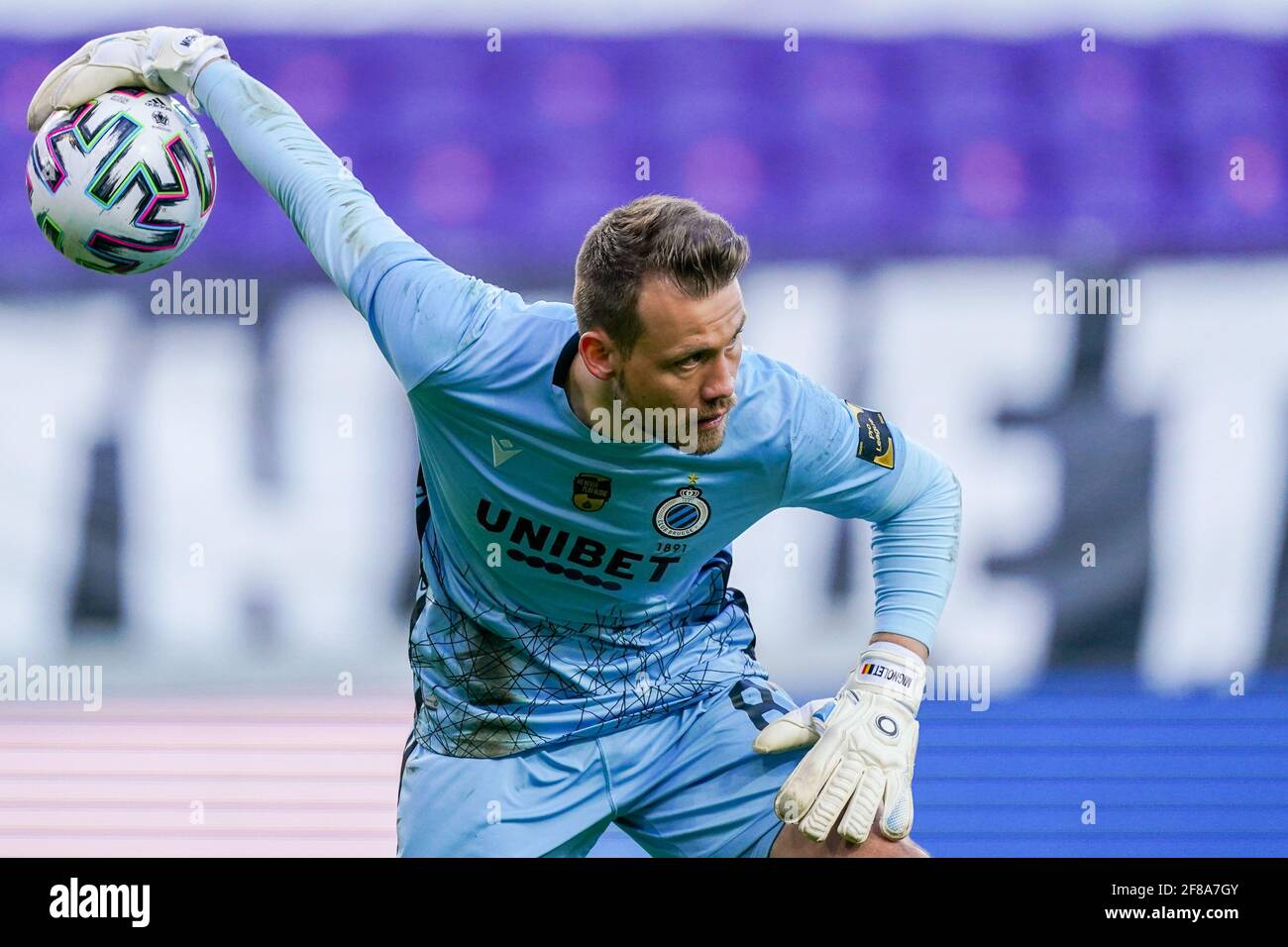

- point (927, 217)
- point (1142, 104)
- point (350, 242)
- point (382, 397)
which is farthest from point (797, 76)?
point (350, 242)

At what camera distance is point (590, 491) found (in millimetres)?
3080

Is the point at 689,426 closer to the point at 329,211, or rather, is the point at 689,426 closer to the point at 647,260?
the point at 647,260

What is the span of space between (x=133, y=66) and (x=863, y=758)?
232cm

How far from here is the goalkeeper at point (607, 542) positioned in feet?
9.64

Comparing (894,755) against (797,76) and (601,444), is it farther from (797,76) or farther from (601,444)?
(797,76)

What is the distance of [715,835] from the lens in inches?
124

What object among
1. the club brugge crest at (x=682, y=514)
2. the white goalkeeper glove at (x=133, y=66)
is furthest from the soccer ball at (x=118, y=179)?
the club brugge crest at (x=682, y=514)

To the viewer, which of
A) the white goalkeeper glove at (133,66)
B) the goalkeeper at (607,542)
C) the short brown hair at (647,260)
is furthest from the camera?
the white goalkeeper glove at (133,66)

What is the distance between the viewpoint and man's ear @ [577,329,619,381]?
293 cm

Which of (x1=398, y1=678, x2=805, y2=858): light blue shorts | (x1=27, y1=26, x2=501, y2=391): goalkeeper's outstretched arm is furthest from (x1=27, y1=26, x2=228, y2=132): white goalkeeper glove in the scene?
(x1=398, y1=678, x2=805, y2=858): light blue shorts

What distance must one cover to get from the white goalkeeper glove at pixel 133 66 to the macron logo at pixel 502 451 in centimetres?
113

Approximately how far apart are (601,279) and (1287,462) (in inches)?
130

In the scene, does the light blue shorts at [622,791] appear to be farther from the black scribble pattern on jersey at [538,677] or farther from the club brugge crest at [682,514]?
the club brugge crest at [682,514]

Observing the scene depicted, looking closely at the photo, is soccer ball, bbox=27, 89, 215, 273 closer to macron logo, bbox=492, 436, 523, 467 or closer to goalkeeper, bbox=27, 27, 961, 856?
goalkeeper, bbox=27, 27, 961, 856
